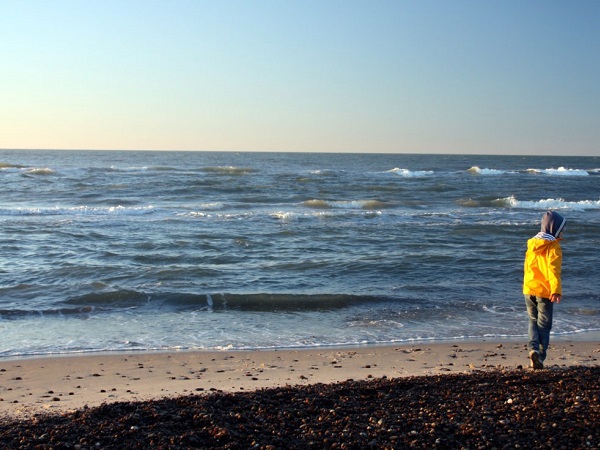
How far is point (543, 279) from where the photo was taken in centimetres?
639

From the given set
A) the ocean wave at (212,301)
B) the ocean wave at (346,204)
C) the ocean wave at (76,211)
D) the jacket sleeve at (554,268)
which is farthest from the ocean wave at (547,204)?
the jacket sleeve at (554,268)

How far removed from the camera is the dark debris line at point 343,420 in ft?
13.4

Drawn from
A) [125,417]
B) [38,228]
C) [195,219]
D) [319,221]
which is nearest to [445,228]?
[319,221]

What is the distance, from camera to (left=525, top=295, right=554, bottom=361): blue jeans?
642cm

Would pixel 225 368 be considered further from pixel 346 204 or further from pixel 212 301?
pixel 346 204

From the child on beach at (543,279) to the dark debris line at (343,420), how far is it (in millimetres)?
1089

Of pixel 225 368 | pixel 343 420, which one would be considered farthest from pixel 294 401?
pixel 225 368

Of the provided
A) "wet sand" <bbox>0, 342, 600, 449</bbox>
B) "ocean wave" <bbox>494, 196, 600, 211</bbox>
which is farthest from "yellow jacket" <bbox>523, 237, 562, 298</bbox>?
"ocean wave" <bbox>494, 196, 600, 211</bbox>

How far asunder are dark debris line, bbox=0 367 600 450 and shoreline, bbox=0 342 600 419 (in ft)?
2.35

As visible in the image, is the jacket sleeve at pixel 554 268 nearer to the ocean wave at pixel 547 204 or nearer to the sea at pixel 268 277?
the sea at pixel 268 277

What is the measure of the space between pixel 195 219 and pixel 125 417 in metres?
18.5

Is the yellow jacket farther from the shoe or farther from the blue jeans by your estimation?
the shoe

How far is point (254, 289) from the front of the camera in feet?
37.0

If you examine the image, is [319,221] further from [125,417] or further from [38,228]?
[125,417]
